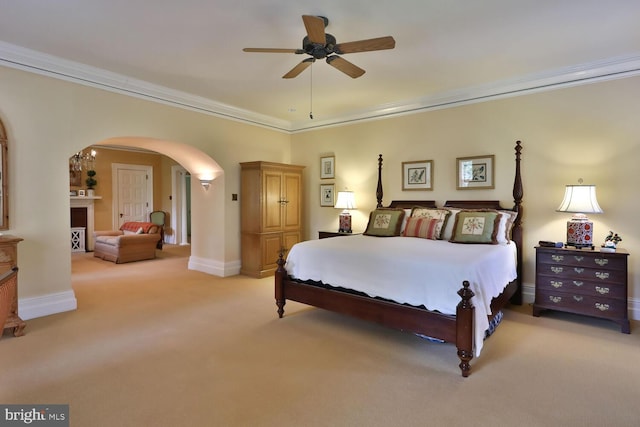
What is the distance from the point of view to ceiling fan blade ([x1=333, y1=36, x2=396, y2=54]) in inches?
99.0

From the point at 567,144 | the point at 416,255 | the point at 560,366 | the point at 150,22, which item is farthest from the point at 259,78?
the point at 560,366

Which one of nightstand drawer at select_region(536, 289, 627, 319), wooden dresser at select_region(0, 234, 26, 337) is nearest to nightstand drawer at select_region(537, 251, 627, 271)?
nightstand drawer at select_region(536, 289, 627, 319)

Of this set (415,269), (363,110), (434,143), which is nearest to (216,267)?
(363,110)

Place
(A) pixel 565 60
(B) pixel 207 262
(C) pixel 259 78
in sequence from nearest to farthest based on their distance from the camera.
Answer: (A) pixel 565 60 < (C) pixel 259 78 < (B) pixel 207 262

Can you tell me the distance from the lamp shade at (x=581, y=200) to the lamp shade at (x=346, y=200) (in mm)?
2720

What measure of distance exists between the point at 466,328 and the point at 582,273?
1.85m

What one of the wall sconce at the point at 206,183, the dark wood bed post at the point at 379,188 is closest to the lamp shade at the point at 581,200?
the dark wood bed post at the point at 379,188

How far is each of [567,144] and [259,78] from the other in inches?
143

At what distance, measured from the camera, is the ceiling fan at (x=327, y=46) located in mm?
2441

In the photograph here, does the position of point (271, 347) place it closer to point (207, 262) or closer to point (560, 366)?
point (560, 366)

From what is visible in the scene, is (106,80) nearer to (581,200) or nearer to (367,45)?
(367,45)

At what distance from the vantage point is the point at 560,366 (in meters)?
2.55

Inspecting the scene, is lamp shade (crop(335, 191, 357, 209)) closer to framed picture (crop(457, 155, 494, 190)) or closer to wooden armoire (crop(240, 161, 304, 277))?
wooden armoire (crop(240, 161, 304, 277))

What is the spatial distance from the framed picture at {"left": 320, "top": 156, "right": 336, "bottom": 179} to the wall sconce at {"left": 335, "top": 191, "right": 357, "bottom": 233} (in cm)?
60
